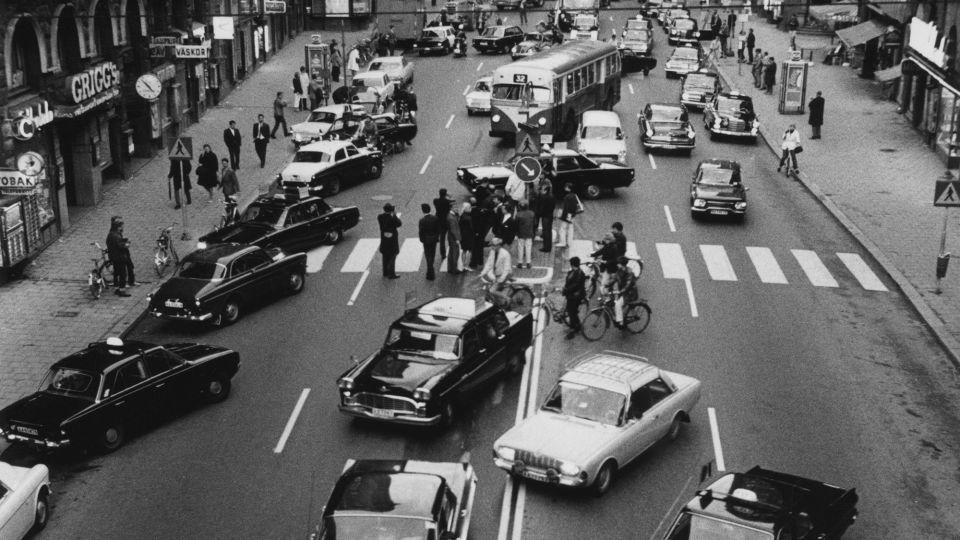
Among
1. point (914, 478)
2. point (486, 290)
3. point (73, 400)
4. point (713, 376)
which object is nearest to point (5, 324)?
point (73, 400)

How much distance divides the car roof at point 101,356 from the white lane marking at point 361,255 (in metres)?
8.85

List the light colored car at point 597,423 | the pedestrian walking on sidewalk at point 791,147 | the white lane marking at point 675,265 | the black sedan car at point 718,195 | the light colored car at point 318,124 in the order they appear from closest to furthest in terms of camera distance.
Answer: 1. the light colored car at point 597,423
2. the white lane marking at point 675,265
3. the black sedan car at point 718,195
4. the pedestrian walking on sidewalk at point 791,147
5. the light colored car at point 318,124

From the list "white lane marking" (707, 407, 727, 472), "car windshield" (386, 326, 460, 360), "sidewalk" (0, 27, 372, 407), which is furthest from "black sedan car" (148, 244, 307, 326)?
"white lane marking" (707, 407, 727, 472)

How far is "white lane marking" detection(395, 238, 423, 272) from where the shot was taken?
88.5ft

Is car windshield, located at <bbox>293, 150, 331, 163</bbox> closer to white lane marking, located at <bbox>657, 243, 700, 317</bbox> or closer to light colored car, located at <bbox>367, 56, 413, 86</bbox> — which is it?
white lane marking, located at <bbox>657, 243, 700, 317</bbox>

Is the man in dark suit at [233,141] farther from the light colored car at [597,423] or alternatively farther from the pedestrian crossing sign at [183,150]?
the light colored car at [597,423]

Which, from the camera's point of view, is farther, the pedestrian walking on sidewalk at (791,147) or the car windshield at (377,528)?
the pedestrian walking on sidewalk at (791,147)

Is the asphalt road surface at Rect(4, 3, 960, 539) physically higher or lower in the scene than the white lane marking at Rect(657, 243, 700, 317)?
lower

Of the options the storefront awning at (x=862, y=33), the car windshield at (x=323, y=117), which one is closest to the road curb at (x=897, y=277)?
the car windshield at (x=323, y=117)

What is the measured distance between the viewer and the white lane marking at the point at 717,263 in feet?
85.4

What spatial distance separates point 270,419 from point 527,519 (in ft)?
16.7

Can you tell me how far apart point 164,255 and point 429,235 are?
611 centimetres

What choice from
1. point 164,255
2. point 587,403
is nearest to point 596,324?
point 587,403

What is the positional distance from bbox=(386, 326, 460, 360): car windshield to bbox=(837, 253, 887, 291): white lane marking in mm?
11403
